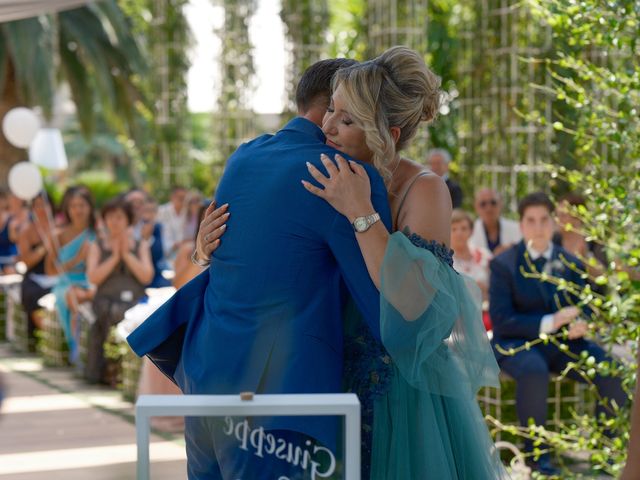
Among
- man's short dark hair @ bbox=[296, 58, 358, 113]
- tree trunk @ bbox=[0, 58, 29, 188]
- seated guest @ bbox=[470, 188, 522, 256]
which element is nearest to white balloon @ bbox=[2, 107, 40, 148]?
seated guest @ bbox=[470, 188, 522, 256]

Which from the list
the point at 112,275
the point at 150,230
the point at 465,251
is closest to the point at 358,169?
the point at 465,251

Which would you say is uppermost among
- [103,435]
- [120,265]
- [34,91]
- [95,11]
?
[95,11]

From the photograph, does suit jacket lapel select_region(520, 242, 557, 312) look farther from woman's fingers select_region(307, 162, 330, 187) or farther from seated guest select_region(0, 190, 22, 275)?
seated guest select_region(0, 190, 22, 275)

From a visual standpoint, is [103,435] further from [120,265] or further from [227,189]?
[227,189]

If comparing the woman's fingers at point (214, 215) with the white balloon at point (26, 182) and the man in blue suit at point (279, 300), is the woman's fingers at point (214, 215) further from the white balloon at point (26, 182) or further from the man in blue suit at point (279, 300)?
the white balloon at point (26, 182)

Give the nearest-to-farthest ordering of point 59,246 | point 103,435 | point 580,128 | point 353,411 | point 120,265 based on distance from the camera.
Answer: point 353,411, point 580,128, point 103,435, point 120,265, point 59,246

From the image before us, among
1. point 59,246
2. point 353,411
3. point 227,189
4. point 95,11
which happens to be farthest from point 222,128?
Answer: point 353,411

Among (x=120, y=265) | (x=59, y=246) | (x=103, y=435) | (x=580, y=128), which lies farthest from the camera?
(x=59, y=246)

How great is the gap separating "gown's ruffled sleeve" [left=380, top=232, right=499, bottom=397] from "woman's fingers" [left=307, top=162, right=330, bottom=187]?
18 centimetres

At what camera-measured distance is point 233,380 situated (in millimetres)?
2494

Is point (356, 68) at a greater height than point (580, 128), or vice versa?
point (356, 68)

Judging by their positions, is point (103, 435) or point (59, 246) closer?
point (103, 435)

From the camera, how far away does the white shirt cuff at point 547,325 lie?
19.2 ft

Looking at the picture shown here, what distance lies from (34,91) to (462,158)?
710 centimetres
